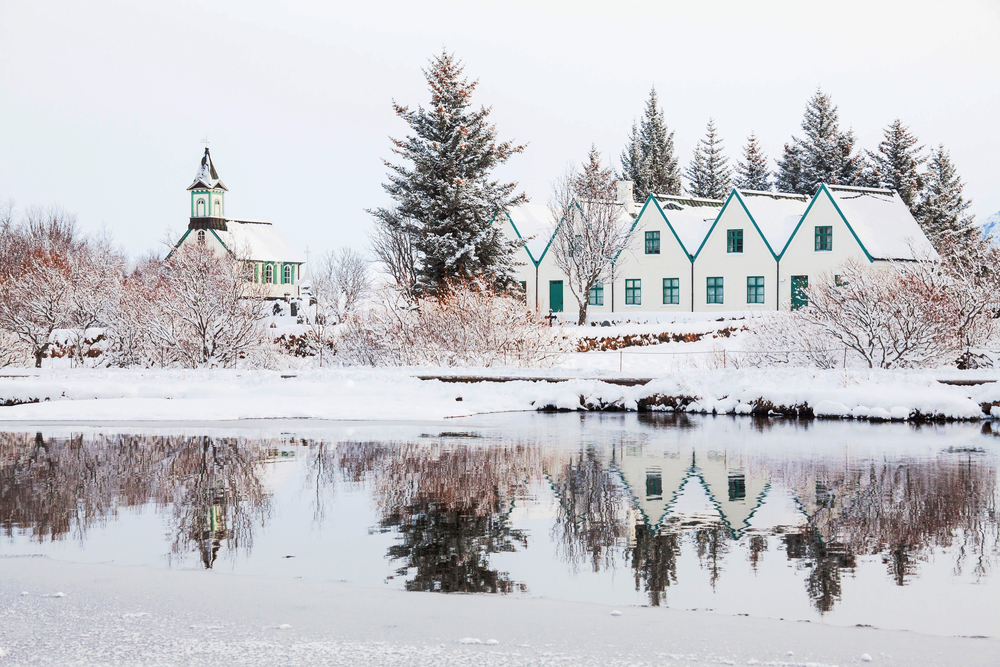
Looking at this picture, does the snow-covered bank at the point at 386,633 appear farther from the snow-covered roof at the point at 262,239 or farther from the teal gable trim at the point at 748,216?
the snow-covered roof at the point at 262,239

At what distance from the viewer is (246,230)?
314ft

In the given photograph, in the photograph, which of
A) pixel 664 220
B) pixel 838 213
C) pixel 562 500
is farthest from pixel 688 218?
pixel 562 500

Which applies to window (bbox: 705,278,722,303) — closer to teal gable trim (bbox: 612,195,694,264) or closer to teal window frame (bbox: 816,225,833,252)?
teal gable trim (bbox: 612,195,694,264)

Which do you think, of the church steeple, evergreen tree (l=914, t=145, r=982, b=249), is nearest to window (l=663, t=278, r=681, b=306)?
evergreen tree (l=914, t=145, r=982, b=249)

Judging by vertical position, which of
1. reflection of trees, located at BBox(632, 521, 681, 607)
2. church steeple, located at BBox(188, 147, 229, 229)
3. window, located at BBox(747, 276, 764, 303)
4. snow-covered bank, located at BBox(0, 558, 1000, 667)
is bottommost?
snow-covered bank, located at BBox(0, 558, 1000, 667)

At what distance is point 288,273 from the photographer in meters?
98.2

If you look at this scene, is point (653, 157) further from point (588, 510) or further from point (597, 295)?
point (588, 510)

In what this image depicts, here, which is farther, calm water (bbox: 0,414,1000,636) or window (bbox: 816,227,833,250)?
window (bbox: 816,227,833,250)

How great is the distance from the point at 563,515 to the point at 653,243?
42834 mm

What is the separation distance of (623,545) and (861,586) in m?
2.12

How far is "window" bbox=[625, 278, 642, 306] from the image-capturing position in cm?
5262

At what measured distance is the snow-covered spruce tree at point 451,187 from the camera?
40219 millimetres

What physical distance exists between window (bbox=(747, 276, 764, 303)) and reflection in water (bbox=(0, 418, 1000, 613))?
33.3 metres

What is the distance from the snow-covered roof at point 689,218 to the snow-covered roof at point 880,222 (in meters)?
6.02
